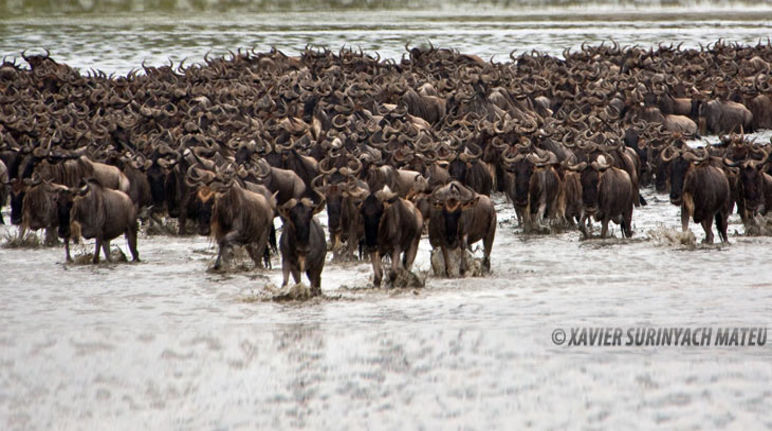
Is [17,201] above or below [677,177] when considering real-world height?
below

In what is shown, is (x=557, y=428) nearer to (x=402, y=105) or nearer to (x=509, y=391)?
(x=509, y=391)

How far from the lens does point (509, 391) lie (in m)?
10.3

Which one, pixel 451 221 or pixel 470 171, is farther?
pixel 470 171

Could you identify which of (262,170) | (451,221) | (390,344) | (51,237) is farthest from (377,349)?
(51,237)

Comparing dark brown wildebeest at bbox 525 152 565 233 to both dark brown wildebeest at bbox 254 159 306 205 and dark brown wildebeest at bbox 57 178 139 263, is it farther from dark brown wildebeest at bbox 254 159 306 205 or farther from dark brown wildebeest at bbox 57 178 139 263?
dark brown wildebeest at bbox 57 178 139 263

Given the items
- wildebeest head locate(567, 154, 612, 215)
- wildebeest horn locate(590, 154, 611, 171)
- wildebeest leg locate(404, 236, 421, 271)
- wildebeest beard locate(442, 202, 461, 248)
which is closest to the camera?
wildebeest leg locate(404, 236, 421, 271)

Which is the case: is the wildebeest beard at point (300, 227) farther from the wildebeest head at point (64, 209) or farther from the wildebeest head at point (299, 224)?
the wildebeest head at point (64, 209)

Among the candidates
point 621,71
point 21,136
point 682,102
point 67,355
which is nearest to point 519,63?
point 621,71

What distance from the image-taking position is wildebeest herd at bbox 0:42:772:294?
1571 centimetres

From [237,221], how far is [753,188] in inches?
318

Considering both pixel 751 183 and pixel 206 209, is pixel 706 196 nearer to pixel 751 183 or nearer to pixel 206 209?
pixel 751 183

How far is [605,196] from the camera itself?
18438 mm

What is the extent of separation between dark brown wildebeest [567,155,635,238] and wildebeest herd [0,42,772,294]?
0.03 meters

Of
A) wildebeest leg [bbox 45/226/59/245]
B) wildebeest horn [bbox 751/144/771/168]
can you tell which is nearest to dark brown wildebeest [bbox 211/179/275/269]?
wildebeest leg [bbox 45/226/59/245]
